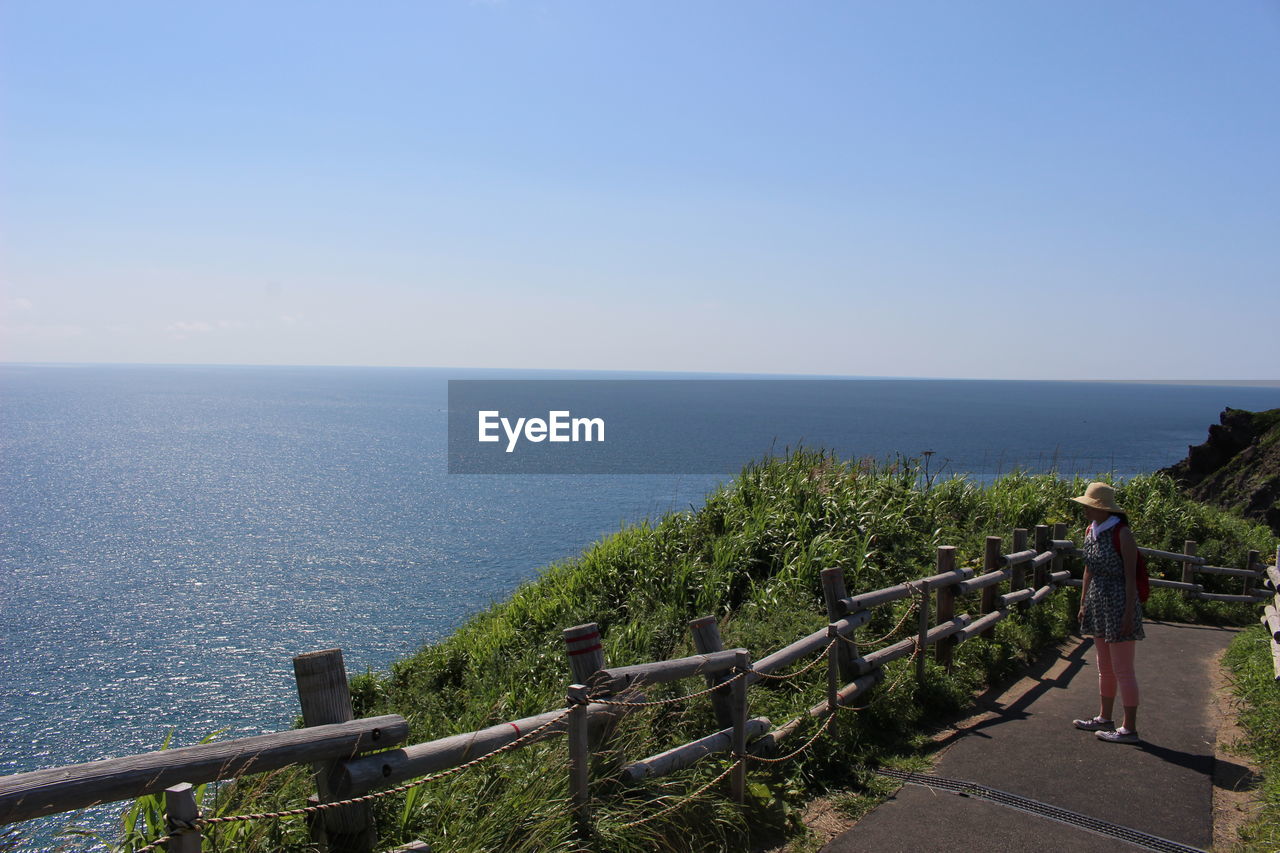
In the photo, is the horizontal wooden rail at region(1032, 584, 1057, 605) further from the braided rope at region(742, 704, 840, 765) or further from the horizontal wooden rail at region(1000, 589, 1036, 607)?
the braided rope at region(742, 704, 840, 765)

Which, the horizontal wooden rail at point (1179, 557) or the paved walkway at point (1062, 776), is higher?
the horizontal wooden rail at point (1179, 557)

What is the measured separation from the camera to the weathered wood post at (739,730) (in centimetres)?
526

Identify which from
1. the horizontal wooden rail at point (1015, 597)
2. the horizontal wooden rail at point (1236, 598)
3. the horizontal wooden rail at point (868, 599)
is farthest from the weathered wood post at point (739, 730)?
the horizontal wooden rail at point (1236, 598)

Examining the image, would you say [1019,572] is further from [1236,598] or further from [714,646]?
[714,646]

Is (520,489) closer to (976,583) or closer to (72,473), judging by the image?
(72,473)

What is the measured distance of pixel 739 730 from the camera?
5.32 meters

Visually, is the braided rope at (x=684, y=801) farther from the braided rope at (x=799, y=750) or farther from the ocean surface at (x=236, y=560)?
the ocean surface at (x=236, y=560)

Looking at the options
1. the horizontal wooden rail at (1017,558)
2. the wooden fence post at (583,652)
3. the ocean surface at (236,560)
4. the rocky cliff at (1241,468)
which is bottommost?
the ocean surface at (236,560)

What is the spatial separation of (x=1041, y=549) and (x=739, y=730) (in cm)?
658

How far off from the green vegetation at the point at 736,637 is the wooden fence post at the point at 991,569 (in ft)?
0.85

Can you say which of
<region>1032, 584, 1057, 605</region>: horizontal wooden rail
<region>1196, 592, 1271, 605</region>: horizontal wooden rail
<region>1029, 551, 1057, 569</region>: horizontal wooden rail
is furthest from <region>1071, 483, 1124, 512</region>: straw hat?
<region>1196, 592, 1271, 605</region>: horizontal wooden rail

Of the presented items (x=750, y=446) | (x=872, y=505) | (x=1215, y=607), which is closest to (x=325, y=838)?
(x=872, y=505)

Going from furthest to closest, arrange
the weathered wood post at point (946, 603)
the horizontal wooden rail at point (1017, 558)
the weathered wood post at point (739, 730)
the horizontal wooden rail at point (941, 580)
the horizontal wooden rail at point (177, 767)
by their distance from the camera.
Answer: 1. the horizontal wooden rail at point (1017, 558)
2. the weathered wood post at point (946, 603)
3. the horizontal wooden rail at point (941, 580)
4. the weathered wood post at point (739, 730)
5. the horizontal wooden rail at point (177, 767)

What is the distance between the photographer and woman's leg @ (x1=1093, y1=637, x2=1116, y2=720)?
21.6 ft
